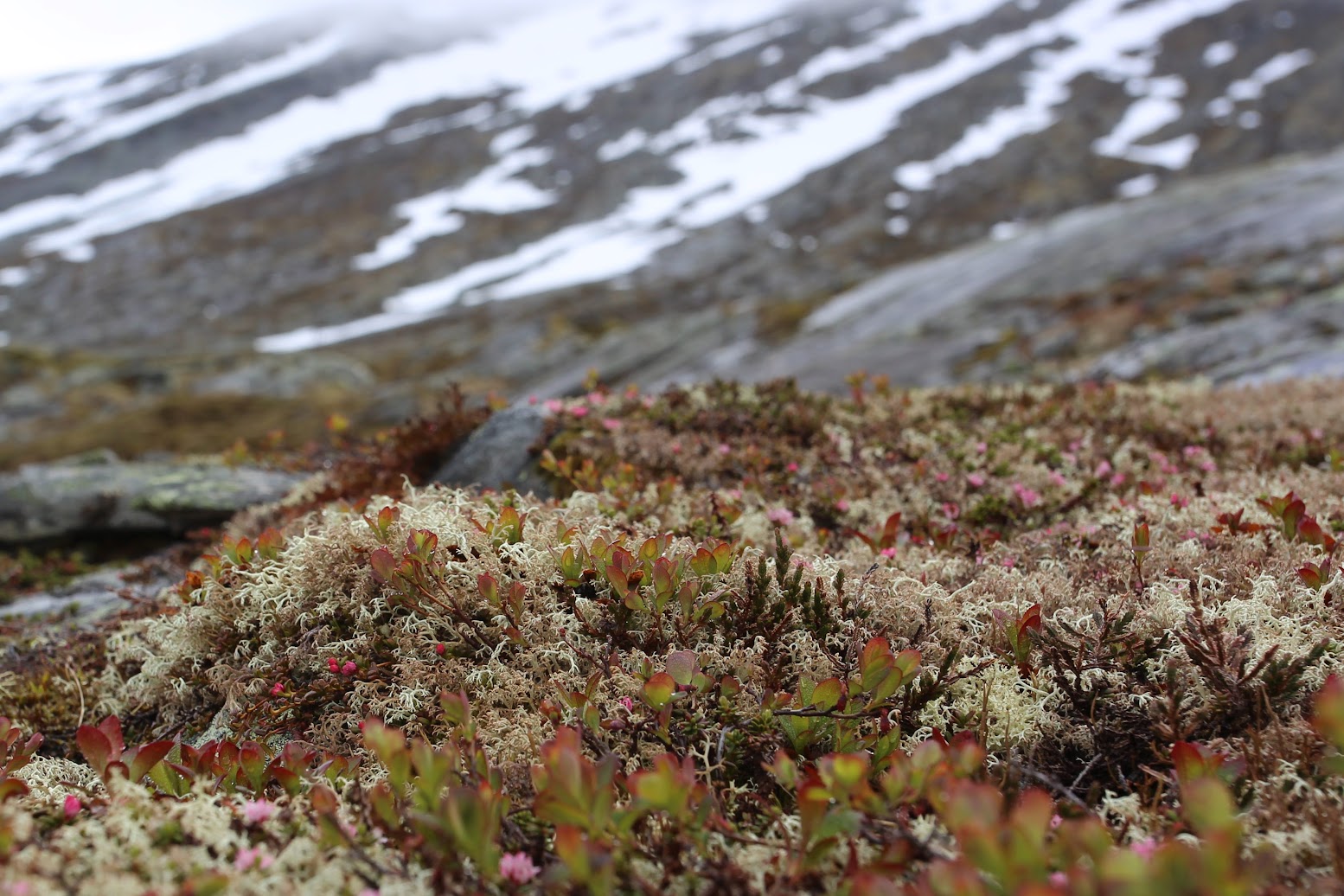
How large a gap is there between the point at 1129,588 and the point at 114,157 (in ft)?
586

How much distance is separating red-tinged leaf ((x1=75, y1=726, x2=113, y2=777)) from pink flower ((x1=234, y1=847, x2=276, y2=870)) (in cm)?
66

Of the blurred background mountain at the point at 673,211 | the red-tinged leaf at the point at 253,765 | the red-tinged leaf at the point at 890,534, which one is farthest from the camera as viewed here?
the blurred background mountain at the point at 673,211

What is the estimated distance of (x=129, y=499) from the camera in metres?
8.68

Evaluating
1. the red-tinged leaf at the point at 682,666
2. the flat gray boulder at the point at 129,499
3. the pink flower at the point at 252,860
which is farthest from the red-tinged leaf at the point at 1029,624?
the flat gray boulder at the point at 129,499

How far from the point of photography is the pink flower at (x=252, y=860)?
6.63 feet

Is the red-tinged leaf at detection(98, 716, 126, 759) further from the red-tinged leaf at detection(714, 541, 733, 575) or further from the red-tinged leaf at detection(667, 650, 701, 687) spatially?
the red-tinged leaf at detection(714, 541, 733, 575)

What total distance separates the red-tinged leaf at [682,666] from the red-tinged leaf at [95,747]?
1666 mm

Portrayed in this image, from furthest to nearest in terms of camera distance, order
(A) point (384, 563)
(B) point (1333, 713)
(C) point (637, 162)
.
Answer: (C) point (637, 162) → (A) point (384, 563) → (B) point (1333, 713)

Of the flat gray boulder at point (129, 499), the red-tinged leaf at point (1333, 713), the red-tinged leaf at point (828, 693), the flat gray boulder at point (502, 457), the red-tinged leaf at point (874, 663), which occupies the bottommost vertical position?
the flat gray boulder at point (129, 499)

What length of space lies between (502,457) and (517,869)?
4448mm

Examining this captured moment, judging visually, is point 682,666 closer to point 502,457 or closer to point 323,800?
point 323,800

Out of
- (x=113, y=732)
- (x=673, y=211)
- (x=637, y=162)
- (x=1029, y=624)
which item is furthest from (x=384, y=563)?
(x=637, y=162)

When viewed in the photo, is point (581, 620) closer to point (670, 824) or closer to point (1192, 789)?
point (670, 824)

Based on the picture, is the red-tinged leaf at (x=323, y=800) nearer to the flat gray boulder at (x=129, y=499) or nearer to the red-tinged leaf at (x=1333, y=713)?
the red-tinged leaf at (x=1333, y=713)
